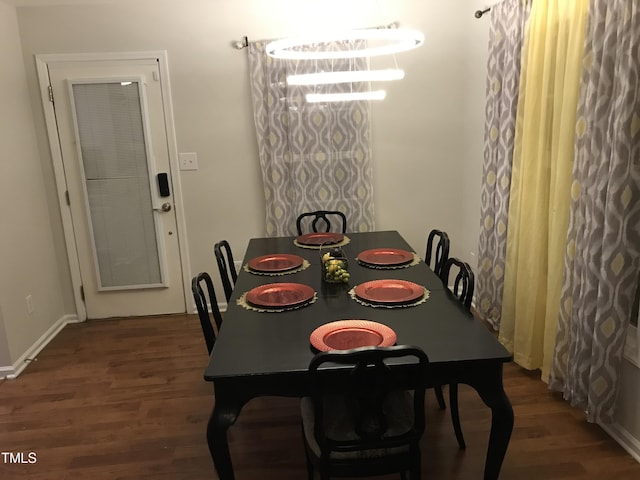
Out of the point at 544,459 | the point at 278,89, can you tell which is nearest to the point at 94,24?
the point at 278,89

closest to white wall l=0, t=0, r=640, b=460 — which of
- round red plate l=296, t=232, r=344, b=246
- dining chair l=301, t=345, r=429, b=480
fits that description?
round red plate l=296, t=232, r=344, b=246

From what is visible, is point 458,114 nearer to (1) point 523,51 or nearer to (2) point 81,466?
(1) point 523,51

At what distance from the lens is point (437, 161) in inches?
148

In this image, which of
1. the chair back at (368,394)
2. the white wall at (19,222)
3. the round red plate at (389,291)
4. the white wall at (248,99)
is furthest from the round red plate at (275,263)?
the white wall at (19,222)

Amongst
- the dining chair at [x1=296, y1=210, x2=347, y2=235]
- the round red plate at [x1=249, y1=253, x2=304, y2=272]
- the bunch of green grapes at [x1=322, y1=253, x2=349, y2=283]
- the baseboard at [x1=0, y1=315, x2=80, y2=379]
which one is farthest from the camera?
the dining chair at [x1=296, y1=210, x2=347, y2=235]

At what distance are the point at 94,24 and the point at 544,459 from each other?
3.89m

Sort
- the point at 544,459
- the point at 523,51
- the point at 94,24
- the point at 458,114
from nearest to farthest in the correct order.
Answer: the point at 544,459 → the point at 523,51 → the point at 94,24 → the point at 458,114

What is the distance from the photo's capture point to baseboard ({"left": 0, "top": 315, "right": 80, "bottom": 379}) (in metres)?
3.00

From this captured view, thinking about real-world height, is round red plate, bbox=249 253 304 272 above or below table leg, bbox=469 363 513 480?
above

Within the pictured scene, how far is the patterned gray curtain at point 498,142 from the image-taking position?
2742mm

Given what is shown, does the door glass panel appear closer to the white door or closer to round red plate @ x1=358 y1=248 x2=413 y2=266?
the white door

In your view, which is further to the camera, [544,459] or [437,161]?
[437,161]

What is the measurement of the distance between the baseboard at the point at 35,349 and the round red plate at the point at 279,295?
6.31 feet

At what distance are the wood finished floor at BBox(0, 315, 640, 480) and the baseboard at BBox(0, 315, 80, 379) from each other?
0.19 ft
